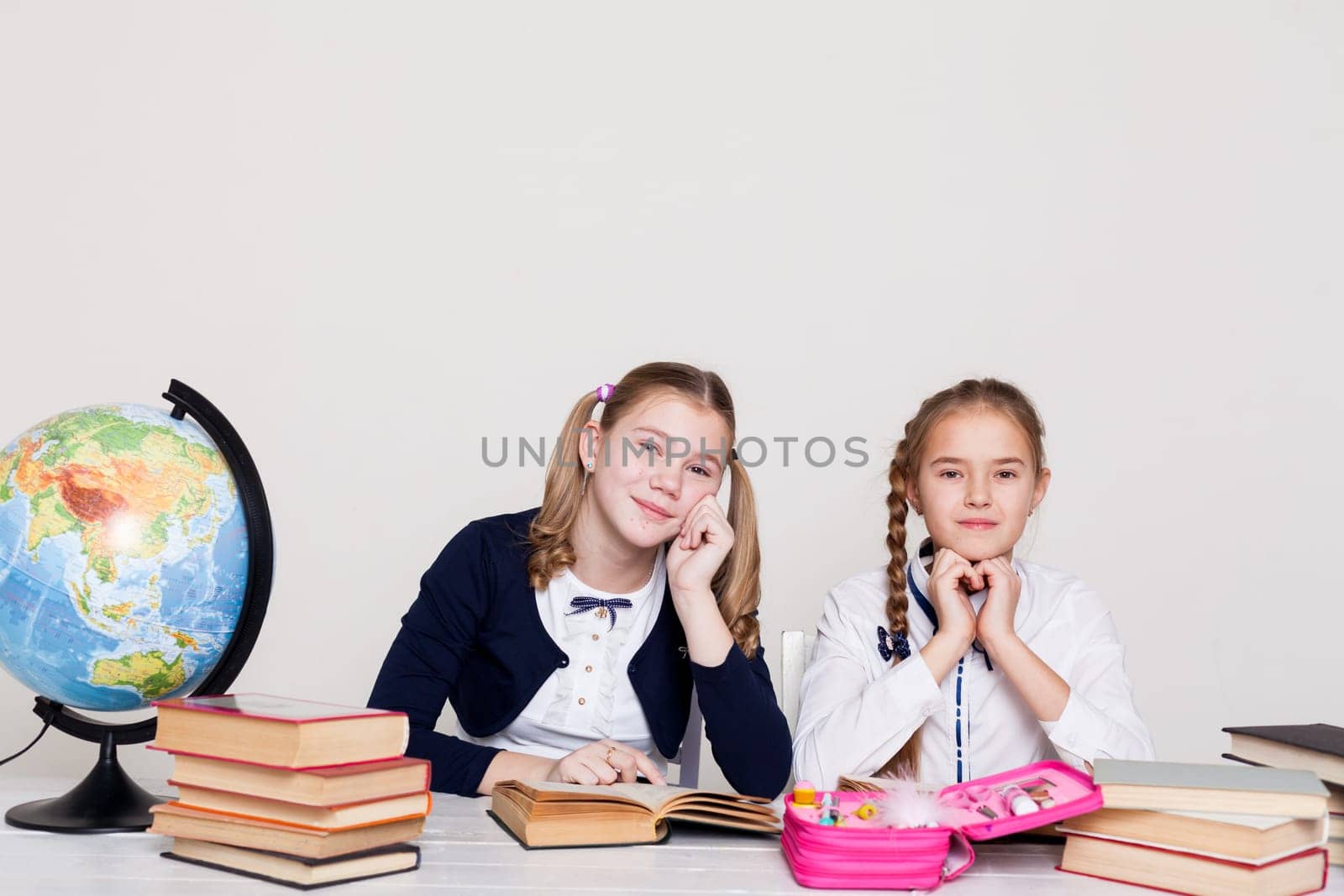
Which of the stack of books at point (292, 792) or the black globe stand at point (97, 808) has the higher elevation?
the stack of books at point (292, 792)

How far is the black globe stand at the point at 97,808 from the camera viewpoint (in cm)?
177

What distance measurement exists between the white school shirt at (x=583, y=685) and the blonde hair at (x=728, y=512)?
78mm

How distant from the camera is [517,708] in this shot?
102 inches

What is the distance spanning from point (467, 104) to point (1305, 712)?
353 cm

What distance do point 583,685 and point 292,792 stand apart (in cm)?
113

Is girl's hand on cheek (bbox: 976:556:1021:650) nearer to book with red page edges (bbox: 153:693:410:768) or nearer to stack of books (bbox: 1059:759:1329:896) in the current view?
stack of books (bbox: 1059:759:1329:896)

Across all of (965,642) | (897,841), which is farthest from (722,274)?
(897,841)

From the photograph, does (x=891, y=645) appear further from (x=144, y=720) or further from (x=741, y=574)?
(x=144, y=720)

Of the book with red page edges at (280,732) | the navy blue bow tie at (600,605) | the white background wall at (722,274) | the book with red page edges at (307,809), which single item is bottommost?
the book with red page edges at (307,809)

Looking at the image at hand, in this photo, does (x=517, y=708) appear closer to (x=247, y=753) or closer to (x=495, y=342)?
(x=247, y=753)

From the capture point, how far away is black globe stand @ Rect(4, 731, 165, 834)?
177 centimetres

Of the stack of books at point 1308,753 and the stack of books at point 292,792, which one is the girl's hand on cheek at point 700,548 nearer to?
the stack of books at point 292,792

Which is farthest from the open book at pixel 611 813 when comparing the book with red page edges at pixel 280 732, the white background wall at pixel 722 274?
the white background wall at pixel 722 274

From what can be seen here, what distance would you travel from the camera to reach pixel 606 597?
2.68m
